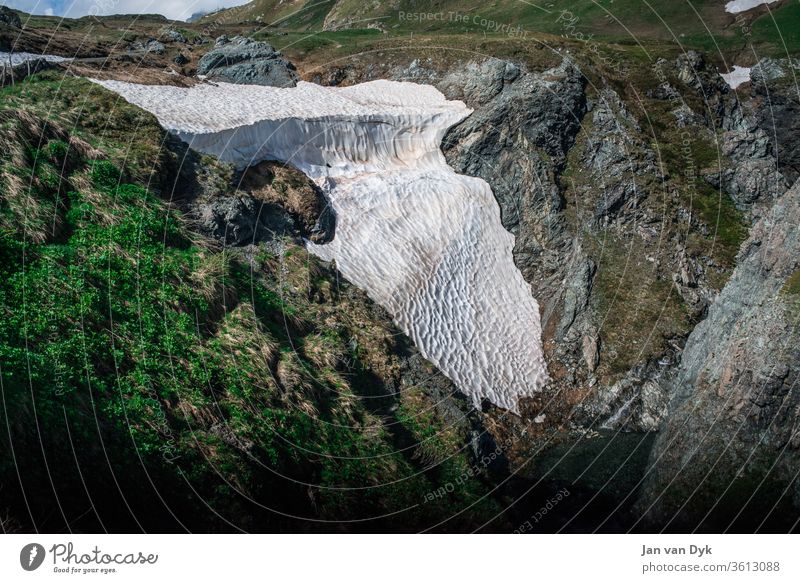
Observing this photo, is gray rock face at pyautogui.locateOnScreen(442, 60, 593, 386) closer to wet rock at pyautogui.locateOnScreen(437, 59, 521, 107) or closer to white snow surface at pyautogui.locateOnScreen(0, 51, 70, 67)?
wet rock at pyautogui.locateOnScreen(437, 59, 521, 107)

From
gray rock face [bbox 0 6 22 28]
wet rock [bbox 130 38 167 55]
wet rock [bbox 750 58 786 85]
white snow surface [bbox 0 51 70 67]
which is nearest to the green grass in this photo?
wet rock [bbox 750 58 786 85]

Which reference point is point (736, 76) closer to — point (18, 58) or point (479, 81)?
point (479, 81)

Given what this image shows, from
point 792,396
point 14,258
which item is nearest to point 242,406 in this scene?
point 14,258

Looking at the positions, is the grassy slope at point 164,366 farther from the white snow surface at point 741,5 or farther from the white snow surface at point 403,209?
the white snow surface at point 741,5

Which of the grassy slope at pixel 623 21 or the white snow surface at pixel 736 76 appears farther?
the grassy slope at pixel 623 21
